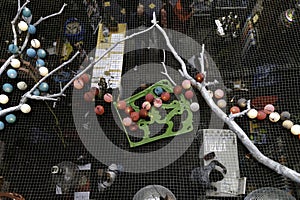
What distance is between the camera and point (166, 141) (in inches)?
198

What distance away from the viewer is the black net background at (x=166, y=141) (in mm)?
4684

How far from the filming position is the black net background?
468 cm

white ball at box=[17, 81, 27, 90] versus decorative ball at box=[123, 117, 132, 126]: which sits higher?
white ball at box=[17, 81, 27, 90]

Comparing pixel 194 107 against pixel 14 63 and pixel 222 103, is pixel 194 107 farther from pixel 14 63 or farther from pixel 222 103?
pixel 14 63

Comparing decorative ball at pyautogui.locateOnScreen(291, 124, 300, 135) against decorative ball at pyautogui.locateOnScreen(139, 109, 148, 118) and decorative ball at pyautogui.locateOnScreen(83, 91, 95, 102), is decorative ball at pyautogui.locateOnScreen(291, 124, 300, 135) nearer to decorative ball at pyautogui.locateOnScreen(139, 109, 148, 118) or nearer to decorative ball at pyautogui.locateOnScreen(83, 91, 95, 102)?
decorative ball at pyautogui.locateOnScreen(139, 109, 148, 118)

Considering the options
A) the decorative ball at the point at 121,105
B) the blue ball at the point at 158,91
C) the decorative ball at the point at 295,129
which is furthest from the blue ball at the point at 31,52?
the decorative ball at the point at 295,129

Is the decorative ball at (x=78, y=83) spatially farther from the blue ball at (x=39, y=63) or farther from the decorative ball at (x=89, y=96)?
the blue ball at (x=39, y=63)

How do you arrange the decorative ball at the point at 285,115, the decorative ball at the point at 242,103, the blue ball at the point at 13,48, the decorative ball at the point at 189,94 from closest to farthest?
the decorative ball at the point at 285,115 < the decorative ball at the point at 242,103 < the decorative ball at the point at 189,94 < the blue ball at the point at 13,48

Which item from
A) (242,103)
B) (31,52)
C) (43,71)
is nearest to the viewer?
(242,103)

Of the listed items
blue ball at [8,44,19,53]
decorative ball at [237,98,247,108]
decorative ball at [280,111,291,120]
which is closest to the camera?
decorative ball at [280,111,291,120]

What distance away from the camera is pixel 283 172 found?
4461mm

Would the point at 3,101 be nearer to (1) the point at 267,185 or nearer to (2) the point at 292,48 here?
(1) the point at 267,185

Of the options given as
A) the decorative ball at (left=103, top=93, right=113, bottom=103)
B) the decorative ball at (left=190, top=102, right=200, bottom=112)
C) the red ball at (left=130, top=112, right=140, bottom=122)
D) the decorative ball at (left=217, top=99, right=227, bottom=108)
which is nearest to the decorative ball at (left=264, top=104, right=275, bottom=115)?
the decorative ball at (left=217, top=99, right=227, bottom=108)

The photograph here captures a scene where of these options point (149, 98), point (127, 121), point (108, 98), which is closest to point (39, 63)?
point (108, 98)
